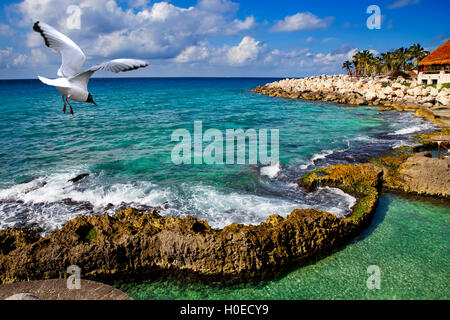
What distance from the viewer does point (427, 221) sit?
976cm

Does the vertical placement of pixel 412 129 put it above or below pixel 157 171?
above

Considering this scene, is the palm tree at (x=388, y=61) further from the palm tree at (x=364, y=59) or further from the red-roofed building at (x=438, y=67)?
the red-roofed building at (x=438, y=67)

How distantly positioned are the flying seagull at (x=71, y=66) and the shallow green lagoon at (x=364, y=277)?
4.75 metres

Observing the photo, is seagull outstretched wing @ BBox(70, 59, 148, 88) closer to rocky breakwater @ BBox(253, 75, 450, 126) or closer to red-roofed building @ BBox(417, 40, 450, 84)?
rocky breakwater @ BBox(253, 75, 450, 126)

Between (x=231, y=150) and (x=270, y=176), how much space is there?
5.80m

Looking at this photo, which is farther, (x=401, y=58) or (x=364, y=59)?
(x=364, y=59)

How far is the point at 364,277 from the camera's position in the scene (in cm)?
A: 722

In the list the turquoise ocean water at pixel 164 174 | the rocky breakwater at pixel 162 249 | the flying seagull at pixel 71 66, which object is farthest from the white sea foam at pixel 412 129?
the flying seagull at pixel 71 66

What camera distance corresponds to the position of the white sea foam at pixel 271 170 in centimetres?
1444

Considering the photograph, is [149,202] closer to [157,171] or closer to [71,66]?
[157,171]

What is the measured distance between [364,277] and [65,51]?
27.4ft

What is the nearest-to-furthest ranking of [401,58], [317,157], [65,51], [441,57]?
[65,51]
[317,157]
[441,57]
[401,58]

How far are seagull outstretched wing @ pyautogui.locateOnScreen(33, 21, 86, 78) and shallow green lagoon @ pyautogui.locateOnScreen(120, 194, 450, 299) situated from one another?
5.11 metres

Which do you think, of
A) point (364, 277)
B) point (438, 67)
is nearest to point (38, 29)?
point (364, 277)
